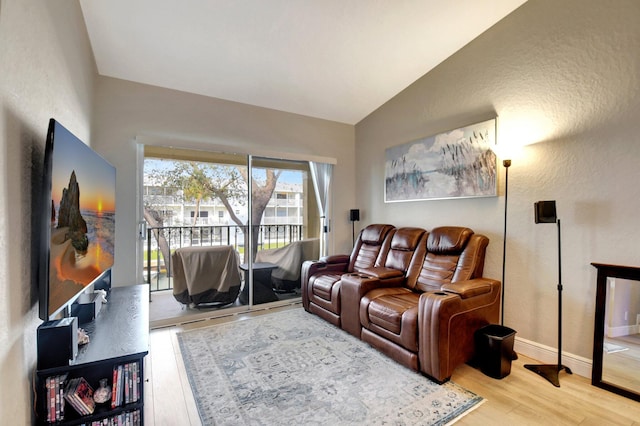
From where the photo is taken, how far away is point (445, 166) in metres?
3.26

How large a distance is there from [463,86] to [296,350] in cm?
313

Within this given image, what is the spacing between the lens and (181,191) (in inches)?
134

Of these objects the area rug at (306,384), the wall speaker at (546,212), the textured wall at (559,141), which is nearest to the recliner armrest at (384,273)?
the area rug at (306,384)

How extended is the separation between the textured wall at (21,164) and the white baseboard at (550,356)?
11.0 feet

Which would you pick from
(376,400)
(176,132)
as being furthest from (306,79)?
(376,400)

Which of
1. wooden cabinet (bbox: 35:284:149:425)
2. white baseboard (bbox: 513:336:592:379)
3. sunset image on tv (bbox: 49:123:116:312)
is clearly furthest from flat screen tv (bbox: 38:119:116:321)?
white baseboard (bbox: 513:336:592:379)

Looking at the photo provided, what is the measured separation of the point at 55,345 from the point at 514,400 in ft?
8.59

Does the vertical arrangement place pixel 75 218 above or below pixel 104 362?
above

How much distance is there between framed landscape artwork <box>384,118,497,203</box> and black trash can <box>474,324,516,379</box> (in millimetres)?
1272

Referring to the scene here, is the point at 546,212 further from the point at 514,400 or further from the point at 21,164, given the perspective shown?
the point at 21,164

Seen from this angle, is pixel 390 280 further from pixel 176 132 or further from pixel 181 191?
pixel 176 132

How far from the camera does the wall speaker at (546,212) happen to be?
7.52ft

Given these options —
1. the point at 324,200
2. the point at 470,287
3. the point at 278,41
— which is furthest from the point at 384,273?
the point at 278,41

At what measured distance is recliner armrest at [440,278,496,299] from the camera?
2.27 m
